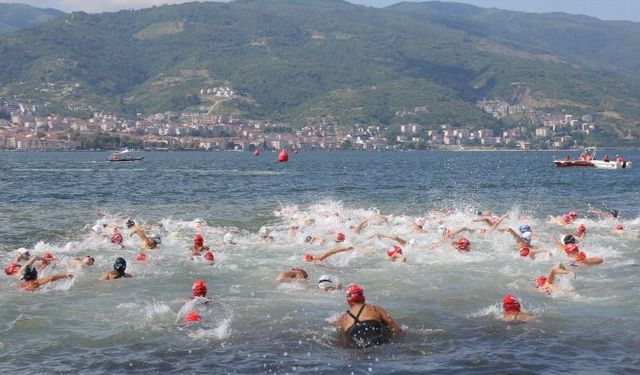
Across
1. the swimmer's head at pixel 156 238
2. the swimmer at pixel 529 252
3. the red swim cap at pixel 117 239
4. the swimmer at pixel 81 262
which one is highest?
the swimmer at pixel 529 252

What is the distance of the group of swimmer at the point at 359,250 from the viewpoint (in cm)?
1414

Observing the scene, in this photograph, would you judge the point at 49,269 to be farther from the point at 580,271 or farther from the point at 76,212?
the point at 76,212

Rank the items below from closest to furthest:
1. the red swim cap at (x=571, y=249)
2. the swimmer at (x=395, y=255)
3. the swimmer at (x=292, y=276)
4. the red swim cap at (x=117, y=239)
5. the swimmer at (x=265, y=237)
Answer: the swimmer at (x=292, y=276)
the red swim cap at (x=571, y=249)
the swimmer at (x=395, y=255)
the red swim cap at (x=117, y=239)
the swimmer at (x=265, y=237)

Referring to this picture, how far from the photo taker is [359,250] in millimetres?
24719

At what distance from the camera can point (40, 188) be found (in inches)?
2362

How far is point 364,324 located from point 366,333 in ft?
0.53

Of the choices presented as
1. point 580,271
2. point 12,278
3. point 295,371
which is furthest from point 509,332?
point 12,278

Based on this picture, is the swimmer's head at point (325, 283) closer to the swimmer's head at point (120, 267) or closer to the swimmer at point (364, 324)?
the swimmer at point (364, 324)

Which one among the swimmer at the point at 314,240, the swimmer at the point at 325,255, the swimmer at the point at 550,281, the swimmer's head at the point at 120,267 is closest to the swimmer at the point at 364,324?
the swimmer at the point at 550,281

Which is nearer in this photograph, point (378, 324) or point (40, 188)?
point (378, 324)

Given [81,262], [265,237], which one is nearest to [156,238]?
[265,237]

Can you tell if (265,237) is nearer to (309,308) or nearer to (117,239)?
(117,239)

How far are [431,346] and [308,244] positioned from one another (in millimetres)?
13540

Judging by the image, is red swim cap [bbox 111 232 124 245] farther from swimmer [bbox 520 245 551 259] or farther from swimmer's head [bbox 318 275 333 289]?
swimmer [bbox 520 245 551 259]
